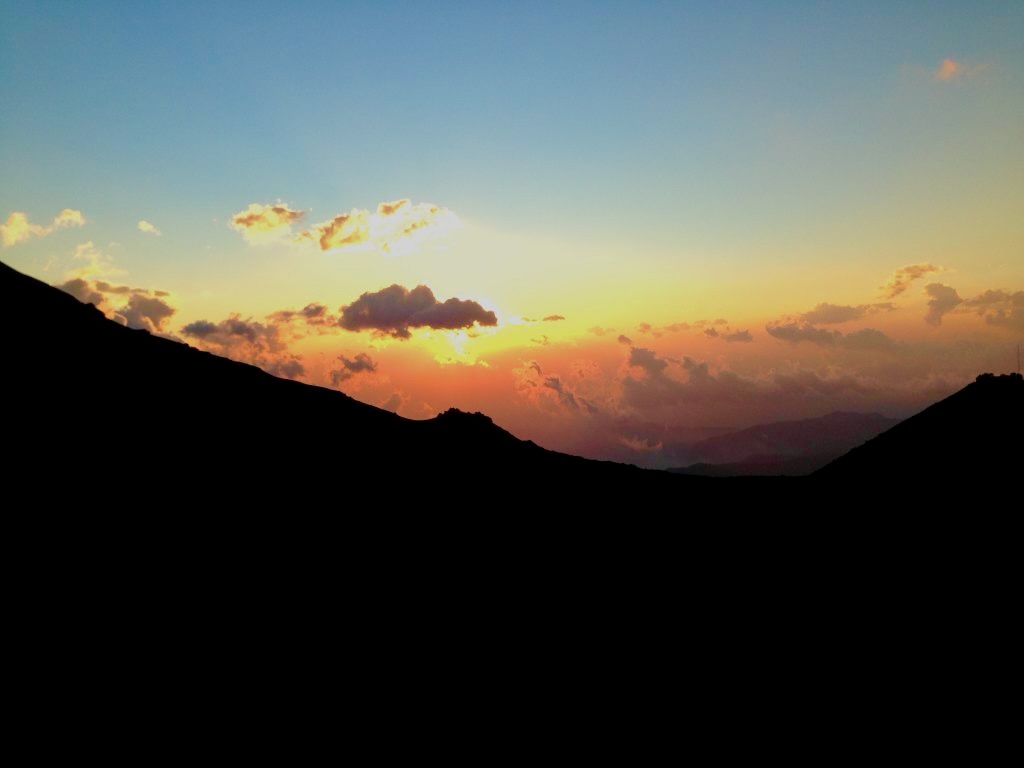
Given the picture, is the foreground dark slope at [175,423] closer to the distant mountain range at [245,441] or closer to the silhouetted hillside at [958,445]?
the distant mountain range at [245,441]

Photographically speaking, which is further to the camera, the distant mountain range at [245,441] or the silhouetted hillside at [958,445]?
the silhouetted hillside at [958,445]

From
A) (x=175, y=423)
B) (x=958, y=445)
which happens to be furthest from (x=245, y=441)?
(x=958, y=445)

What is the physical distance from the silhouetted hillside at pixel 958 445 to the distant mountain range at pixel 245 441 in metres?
0.10

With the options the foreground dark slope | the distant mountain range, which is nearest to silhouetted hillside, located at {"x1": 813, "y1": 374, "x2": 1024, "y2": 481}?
the distant mountain range

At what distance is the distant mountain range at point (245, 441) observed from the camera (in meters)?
28.1

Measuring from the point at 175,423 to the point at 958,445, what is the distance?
46.0 meters

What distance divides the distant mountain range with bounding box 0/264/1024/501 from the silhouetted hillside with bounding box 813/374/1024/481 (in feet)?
0.34

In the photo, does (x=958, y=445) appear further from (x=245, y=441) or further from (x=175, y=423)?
(x=175, y=423)

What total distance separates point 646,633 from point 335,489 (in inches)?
761

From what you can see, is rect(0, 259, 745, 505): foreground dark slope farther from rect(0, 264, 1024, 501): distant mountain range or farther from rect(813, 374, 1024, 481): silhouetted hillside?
rect(813, 374, 1024, 481): silhouetted hillside

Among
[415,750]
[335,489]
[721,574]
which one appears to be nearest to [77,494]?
[335,489]

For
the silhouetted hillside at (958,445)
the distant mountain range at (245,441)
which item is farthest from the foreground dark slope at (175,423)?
the silhouetted hillside at (958,445)

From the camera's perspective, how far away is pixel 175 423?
109ft

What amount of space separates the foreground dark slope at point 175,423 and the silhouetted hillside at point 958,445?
1015 inches
